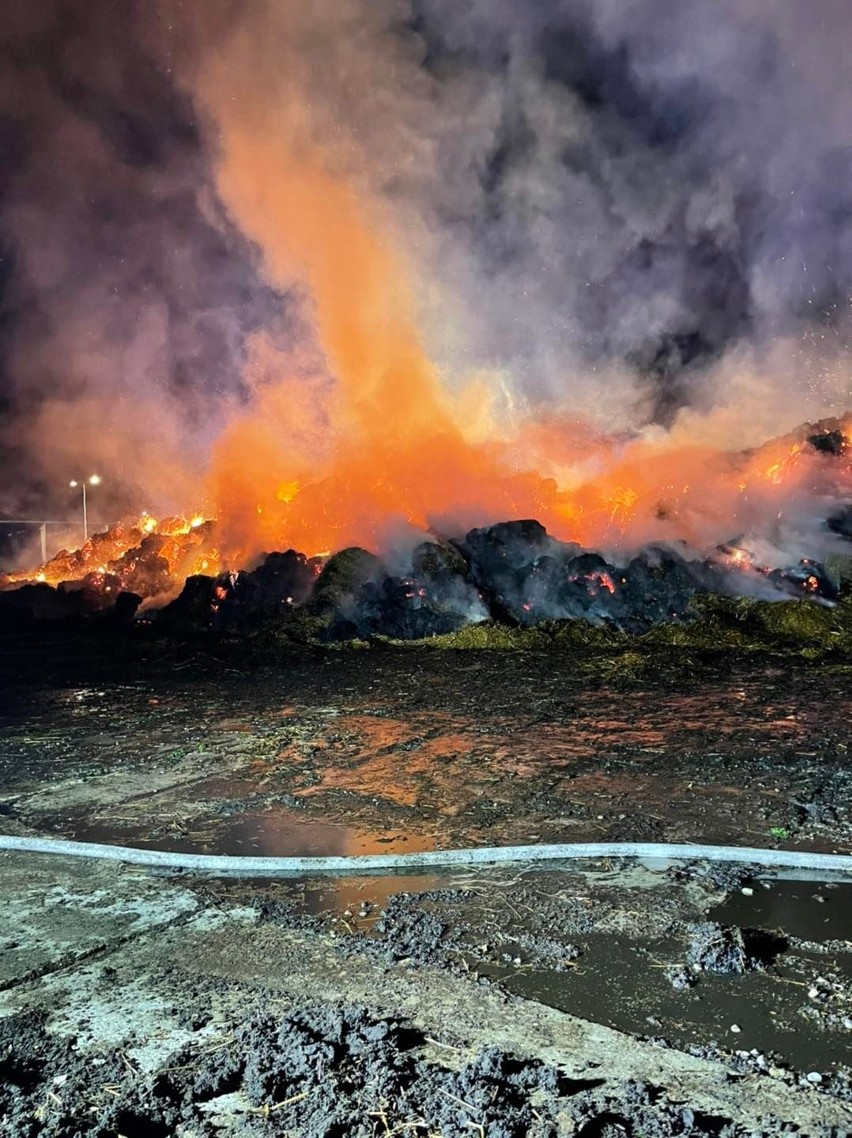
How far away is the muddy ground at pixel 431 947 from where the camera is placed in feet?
8.71

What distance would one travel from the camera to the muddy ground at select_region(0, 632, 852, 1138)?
266 cm

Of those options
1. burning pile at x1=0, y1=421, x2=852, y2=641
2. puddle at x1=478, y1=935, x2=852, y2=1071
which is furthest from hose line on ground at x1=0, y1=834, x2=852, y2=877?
burning pile at x1=0, y1=421, x2=852, y2=641

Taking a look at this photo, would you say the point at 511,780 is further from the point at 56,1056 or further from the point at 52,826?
the point at 56,1056

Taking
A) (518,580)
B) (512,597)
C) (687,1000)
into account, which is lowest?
(687,1000)

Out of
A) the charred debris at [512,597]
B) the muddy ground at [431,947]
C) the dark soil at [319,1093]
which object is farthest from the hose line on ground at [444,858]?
the charred debris at [512,597]

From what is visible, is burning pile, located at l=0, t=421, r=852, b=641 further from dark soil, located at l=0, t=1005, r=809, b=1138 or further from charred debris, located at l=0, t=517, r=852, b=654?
dark soil, located at l=0, t=1005, r=809, b=1138

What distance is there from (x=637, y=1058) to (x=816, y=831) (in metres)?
3.00

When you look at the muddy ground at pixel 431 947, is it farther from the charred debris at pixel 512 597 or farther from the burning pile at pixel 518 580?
the burning pile at pixel 518 580

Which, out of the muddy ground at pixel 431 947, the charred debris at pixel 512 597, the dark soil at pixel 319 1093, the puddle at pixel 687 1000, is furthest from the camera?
the charred debris at pixel 512 597

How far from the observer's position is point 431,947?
12.5 ft

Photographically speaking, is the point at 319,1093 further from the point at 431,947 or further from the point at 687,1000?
the point at 687,1000

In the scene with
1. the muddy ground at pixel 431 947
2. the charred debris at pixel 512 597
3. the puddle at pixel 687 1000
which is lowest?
the puddle at pixel 687 1000

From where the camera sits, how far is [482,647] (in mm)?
16125

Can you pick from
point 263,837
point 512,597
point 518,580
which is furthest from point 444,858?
point 518,580
